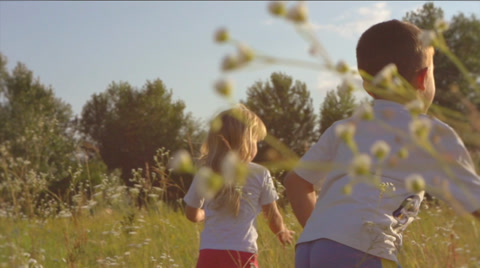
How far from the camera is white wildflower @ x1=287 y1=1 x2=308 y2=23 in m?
1.01

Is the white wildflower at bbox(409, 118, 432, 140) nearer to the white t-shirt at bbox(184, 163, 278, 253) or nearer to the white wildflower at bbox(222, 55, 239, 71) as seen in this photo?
the white wildflower at bbox(222, 55, 239, 71)

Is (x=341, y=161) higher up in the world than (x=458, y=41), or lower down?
lower down

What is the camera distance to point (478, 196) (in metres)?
1.89

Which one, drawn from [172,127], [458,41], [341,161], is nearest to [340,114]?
[458,41]

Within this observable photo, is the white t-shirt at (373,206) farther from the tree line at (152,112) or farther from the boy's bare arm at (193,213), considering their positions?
the tree line at (152,112)

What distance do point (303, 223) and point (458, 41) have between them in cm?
3210

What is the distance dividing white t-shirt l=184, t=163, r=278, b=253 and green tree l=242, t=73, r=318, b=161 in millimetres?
26331

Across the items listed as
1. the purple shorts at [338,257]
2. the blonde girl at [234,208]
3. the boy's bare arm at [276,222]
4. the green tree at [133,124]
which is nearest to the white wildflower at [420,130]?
the purple shorts at [338,257]

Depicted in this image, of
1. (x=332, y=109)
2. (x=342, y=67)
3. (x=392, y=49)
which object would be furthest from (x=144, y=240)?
(x=332, y=109)

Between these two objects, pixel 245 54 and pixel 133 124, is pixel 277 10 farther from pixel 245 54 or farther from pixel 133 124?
pixel 133 124

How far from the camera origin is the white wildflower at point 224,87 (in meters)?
1.02

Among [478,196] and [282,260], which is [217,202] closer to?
[282,260]

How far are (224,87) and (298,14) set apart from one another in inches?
6.4

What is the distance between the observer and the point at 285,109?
3238 cm
